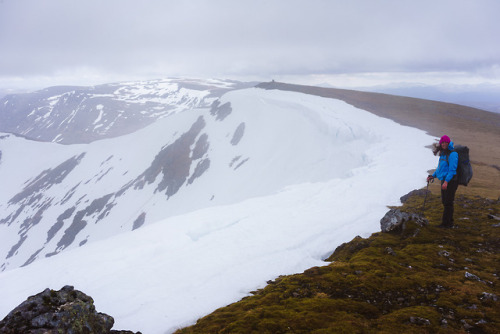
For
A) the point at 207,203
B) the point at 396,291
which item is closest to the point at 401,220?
the point at 396,291

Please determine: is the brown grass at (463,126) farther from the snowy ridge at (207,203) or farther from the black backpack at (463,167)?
the black backpack at (463,167)

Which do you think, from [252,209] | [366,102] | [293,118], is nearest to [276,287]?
[252,209]

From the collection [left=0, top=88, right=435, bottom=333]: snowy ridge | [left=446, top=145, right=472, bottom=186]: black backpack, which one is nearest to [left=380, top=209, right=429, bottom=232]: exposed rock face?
[left=446, top=145, right=472, bottom=186]: black backpack

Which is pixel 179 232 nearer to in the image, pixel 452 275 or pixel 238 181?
pixel 452 275

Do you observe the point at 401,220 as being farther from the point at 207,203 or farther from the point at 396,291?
the point at 207,203

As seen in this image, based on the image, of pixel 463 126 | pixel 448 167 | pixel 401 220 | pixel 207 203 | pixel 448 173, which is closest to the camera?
pixel 448 173
